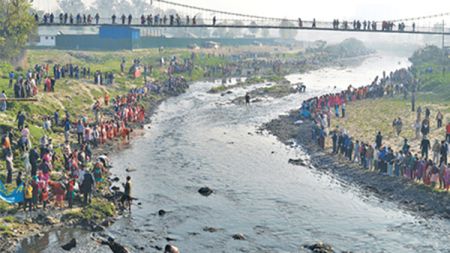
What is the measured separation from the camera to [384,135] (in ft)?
157

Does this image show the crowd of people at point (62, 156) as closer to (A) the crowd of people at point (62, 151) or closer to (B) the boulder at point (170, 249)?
(A) the crowd of people at point (62, 151)

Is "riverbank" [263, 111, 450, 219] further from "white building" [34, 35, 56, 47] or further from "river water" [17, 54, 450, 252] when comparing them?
"white building" [34, 35, 56, 47]

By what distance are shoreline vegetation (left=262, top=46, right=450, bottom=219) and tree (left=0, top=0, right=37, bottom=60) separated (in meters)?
28.3

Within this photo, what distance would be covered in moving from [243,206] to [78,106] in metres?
28.2

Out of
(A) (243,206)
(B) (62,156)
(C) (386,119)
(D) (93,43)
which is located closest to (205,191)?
(A) (243,206)

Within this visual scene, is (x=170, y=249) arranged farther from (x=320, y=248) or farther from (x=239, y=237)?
(x=320, y=248)

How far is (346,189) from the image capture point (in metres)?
35.7

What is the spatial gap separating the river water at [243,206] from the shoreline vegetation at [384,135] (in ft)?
3.30

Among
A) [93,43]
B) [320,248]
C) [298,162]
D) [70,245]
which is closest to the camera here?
[70,245]

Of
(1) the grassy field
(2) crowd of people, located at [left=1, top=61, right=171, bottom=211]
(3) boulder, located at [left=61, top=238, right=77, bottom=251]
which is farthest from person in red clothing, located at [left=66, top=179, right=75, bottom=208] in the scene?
(1) the grassy field

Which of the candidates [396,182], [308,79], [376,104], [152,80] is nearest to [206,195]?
[396,182]

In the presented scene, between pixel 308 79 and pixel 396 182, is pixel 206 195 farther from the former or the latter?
pixel 308 79

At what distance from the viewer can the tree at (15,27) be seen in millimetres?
63125

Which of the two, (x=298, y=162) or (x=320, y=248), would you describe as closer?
(x=320, y=248)
